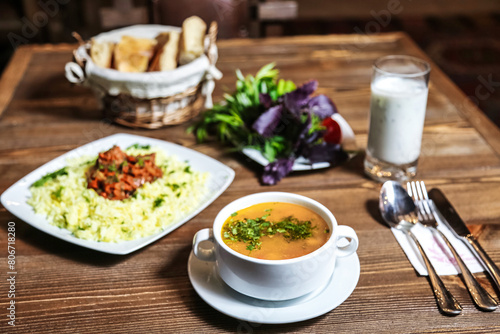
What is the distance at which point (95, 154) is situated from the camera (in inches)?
56.8

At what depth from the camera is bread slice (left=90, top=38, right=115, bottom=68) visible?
1619 millimetres

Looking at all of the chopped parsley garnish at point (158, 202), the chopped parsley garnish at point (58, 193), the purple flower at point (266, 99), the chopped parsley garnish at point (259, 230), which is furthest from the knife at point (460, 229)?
the chopped parsley garnish at point (58, 193)

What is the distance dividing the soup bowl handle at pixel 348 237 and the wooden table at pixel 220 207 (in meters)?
0.08

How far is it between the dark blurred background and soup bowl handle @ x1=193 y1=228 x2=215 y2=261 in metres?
1.61

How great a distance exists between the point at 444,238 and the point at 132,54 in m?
1.08

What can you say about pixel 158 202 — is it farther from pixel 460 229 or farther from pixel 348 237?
pixel 460 229

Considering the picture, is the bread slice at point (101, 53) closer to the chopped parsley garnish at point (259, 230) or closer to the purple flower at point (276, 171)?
the purple flower at point (276, 171)

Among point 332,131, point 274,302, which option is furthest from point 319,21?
point 274,302

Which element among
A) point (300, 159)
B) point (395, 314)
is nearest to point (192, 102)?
point (300, 159)

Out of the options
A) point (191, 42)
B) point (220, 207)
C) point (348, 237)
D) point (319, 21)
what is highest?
point (191, 42)

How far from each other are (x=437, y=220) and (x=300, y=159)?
0.40 m

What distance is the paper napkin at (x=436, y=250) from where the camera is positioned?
1049mm

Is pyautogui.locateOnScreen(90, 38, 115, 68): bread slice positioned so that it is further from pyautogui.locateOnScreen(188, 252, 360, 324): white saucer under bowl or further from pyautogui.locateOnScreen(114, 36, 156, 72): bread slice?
pyautogui.locateOnScreen(188, 252, 360, 324): white saucer under bowl

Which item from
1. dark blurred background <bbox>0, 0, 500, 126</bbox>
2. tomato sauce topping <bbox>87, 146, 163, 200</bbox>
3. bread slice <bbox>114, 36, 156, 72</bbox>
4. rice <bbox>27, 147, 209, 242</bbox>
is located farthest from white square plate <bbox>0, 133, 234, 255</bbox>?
dark blurred background <bbox>0, 0, 500, 126</bbox>
